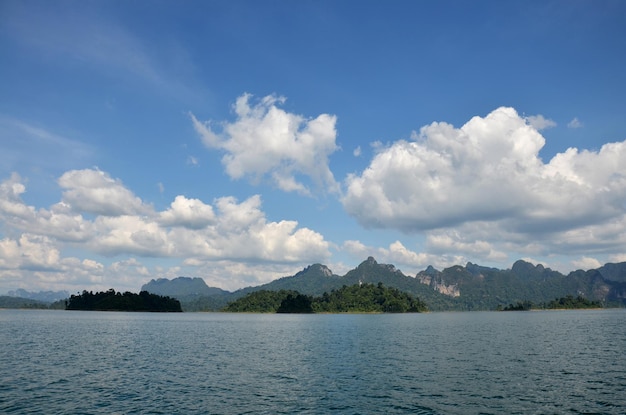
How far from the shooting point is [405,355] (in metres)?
87.5

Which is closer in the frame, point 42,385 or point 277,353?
point 42,385

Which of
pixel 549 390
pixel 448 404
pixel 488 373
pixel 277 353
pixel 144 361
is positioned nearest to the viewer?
pixel 448 404

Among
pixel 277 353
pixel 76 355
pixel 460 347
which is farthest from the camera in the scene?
pixel 460 347

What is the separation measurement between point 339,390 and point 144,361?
43071 millimetres

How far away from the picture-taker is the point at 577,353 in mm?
86188

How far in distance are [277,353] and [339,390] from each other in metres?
40.5

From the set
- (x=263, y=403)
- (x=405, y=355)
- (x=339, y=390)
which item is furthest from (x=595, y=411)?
(x=405, y=355)

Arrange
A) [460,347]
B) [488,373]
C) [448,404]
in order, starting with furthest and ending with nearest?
1. [460,347]
2. [488,373]
3. [448,404]

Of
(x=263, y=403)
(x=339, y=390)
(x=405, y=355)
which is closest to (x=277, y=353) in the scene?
(x=405, y=355)

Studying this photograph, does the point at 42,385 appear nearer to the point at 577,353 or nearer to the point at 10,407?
the point at 10,407

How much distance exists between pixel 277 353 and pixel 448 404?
172 ft

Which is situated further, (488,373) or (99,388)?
(488,373)

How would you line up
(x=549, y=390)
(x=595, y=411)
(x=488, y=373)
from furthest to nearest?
(x=488, y=373) < (x=549, y=390) < (x=595, y=411)

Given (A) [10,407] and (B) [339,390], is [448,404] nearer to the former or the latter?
(B) [339,390]
